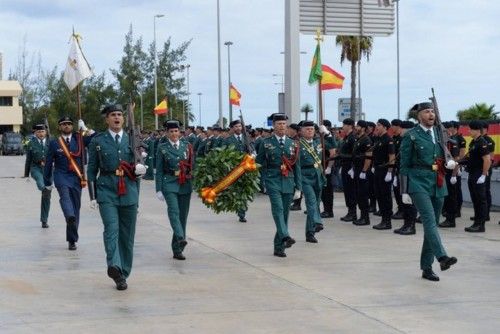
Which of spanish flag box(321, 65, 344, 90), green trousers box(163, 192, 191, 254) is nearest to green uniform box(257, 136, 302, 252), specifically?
green trousers box(163, 192, 191, 254)

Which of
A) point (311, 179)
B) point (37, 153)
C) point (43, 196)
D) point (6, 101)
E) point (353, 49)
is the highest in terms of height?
point (353, 49)

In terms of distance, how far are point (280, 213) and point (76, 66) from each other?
3980 millimetres

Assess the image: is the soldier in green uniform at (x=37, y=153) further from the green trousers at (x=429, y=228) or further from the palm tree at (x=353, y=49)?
the palm tree at (x=353, y=49)

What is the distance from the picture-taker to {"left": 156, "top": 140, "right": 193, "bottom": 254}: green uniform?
12.2 m

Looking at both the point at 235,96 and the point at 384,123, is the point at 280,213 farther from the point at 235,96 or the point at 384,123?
the point at 235,96

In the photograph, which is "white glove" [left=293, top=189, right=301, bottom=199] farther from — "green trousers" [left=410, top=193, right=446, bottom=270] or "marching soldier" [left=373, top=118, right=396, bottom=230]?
"marching soldier" [left=373, top=118, right=396, bottom=230]

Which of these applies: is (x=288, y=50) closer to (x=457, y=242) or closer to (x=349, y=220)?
(x=349, y=220)

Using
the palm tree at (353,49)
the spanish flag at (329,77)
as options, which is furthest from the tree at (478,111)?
the spanish flag at (329,77)

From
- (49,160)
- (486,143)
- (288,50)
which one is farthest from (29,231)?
(288,50)

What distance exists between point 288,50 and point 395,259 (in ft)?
38.9

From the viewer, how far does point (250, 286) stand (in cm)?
1004

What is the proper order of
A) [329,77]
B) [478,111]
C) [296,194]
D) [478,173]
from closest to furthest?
[296,194], [478,173], [329,77], [478,111]

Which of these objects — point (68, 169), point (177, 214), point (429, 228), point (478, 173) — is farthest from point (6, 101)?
point (429, 228)

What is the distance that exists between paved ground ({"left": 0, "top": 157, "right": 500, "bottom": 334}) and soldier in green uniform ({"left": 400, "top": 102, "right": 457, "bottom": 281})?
446mm
